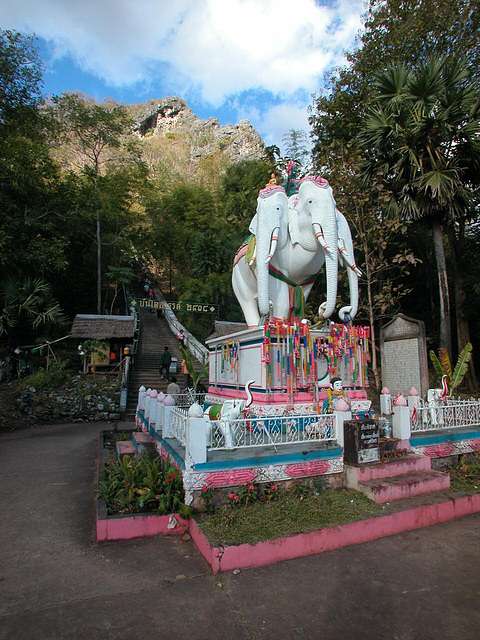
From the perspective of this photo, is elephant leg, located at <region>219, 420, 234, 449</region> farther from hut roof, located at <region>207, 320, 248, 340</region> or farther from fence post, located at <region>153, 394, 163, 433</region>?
hut roof, located at <region>207, 320, 248, 340</region>

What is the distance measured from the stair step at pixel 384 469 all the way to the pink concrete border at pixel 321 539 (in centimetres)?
65

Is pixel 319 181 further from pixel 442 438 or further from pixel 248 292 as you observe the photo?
pixel 442 438

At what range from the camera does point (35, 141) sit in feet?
67.3

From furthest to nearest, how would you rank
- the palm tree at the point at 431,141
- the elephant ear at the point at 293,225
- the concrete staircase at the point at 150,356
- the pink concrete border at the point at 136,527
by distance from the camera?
the concrete staircase at the point at 150,356 < the palm tree at the point at 431,141 < the elephant ear at the point at 293,225 < the pink concrete border at the point at 136,527

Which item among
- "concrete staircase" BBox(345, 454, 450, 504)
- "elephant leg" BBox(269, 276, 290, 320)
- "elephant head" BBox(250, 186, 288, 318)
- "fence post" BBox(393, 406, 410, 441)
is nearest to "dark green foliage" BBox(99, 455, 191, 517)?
"concrete staircase" BBox(345, 454, 450, 504)

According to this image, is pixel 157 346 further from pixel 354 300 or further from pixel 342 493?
pixel 342 493

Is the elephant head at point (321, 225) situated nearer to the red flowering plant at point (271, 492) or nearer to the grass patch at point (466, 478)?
the grass patch at point (466, 478)

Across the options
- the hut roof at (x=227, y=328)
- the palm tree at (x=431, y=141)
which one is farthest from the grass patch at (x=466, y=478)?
the hut roof at (x=227, y=328)

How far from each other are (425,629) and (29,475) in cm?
671

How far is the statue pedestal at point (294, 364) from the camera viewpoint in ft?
23.3

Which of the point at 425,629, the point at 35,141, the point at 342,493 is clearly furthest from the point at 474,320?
the point at 35,141

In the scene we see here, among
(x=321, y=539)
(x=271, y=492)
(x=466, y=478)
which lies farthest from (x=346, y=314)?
(x=321, y=539)

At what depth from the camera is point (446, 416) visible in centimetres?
729

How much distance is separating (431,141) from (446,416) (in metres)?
10.1
